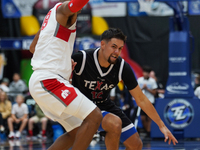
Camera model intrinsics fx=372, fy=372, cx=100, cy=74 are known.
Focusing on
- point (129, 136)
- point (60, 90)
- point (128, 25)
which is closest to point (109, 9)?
point (128, 25)

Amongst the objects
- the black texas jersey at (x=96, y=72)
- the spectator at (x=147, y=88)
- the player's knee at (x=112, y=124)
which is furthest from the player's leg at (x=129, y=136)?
the spectator at (x=147, y=88)

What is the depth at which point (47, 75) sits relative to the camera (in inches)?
145

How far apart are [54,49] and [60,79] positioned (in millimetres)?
305

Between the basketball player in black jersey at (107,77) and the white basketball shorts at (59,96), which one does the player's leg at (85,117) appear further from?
the basketball player in black jersey at (107,77)

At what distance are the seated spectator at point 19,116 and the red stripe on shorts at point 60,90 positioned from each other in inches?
243

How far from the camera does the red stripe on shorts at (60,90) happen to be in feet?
12.0

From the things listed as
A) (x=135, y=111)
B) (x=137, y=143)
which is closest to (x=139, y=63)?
(x=135, y=111)

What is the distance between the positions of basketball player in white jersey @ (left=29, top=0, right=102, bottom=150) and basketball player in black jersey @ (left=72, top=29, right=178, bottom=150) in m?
0.50

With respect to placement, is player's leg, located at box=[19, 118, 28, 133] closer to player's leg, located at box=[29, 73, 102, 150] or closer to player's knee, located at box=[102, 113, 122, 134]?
player's knee, located at box=[102, 113, 122, 134]

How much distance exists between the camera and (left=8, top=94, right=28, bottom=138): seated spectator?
31.5 ft

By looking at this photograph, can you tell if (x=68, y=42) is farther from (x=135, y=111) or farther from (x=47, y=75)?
(x=135, y=111)

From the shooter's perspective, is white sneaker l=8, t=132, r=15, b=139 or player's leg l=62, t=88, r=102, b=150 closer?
player's leg l=62, t=88, r=102, b=150

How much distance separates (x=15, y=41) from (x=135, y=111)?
422 centimetres

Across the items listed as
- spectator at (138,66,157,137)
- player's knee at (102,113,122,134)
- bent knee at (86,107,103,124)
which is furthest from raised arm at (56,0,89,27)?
spectator at (138,66,157,137)
